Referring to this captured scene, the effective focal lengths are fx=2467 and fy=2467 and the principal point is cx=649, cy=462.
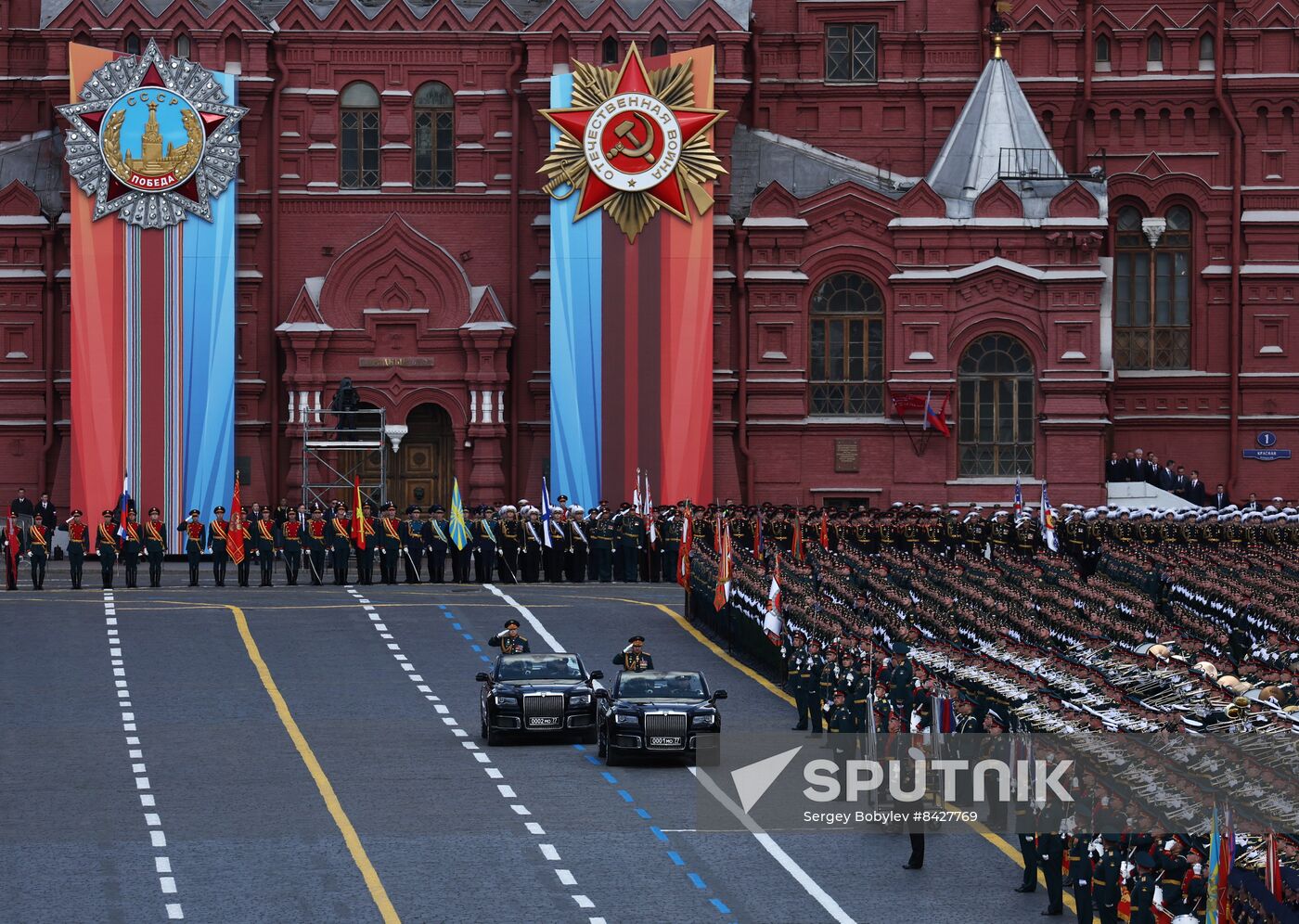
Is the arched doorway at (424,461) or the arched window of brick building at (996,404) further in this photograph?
the arched doorway at (424,461)

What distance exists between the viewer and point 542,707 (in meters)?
31.4

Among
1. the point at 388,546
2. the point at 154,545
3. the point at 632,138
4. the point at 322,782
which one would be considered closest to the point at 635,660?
the point at 322,782

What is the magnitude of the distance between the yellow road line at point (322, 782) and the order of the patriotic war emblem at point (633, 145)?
16175mm

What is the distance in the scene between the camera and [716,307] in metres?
57.3

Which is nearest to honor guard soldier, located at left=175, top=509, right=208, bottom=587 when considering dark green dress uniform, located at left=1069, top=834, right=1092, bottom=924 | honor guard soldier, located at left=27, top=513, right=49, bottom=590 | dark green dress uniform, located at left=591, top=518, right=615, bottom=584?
honor guard soldier, located at left=27, top=513, right=49, bottom=590

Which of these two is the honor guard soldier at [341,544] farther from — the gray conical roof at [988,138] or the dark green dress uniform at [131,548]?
the gray conical roof at [988,138]

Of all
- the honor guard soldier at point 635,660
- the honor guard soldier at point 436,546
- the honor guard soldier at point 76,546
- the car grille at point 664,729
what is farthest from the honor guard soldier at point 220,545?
the car grille at point 664,729

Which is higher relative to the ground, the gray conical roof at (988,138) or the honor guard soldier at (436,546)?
the gray conical roof at (988,138)

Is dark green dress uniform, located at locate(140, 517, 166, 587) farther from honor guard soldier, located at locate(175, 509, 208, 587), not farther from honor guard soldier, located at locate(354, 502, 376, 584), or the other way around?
honor guard soldier, located at locate(354, 502, 376, 584)

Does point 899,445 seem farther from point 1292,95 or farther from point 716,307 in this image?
point 1292,95

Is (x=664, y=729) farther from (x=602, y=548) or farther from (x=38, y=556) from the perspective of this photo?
(x=38, y=556)

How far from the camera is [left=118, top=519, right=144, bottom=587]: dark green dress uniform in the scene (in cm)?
4691

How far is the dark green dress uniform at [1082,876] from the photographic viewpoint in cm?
2095

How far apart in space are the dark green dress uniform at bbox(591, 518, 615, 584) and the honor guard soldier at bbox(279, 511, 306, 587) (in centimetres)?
570
